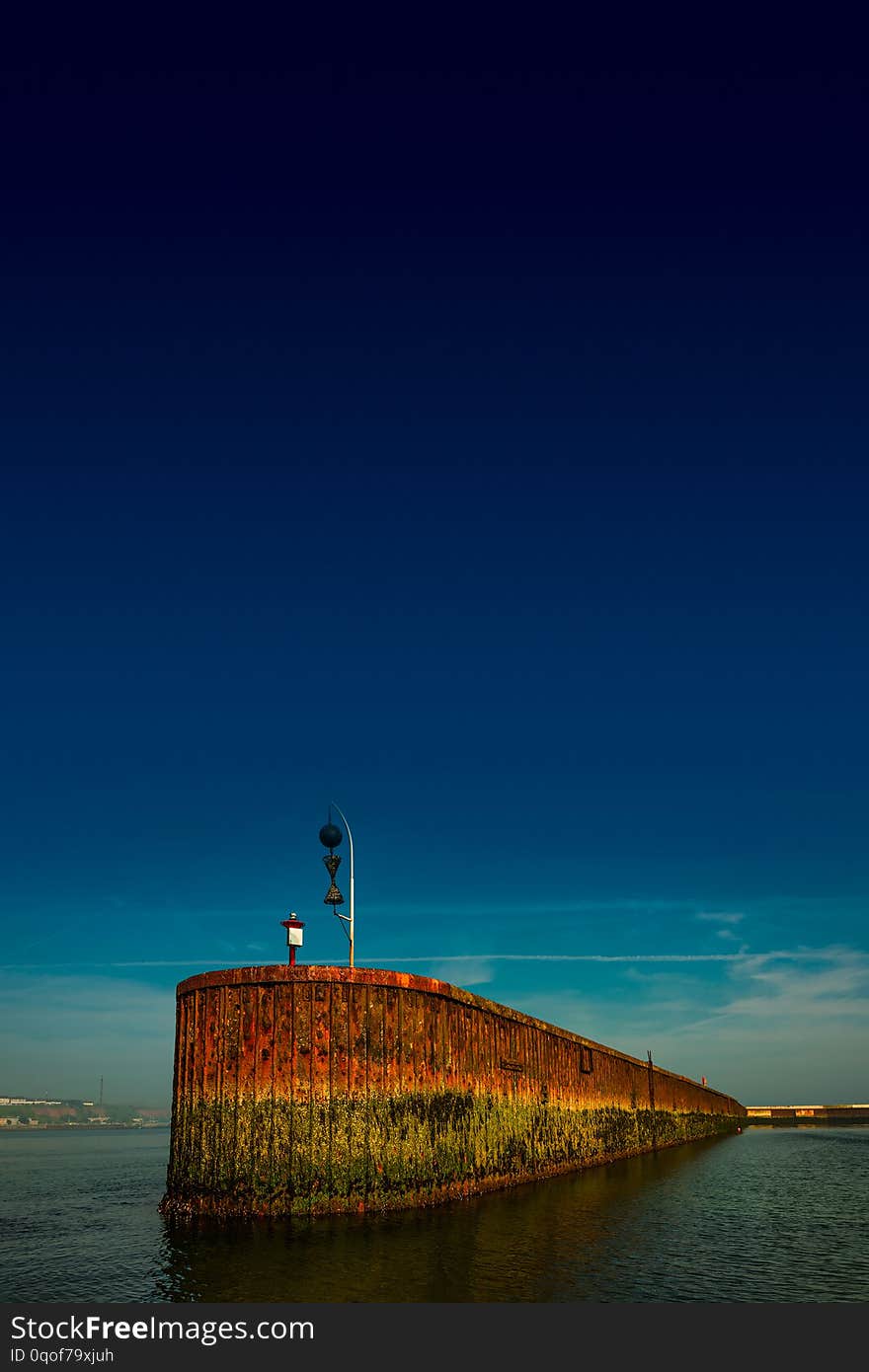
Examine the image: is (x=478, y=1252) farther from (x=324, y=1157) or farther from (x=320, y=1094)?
(x=320, y=1094)

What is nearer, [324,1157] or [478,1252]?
[478,1252]

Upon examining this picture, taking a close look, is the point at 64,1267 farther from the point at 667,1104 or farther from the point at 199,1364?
the point at 667,1104

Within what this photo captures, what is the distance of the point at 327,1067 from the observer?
58.9 ft

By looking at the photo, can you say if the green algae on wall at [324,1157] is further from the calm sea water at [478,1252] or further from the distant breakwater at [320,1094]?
the calm sea water at [478,1252]

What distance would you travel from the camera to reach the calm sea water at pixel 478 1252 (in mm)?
12516

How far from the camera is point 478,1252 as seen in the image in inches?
583

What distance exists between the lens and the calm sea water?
41.1 ft

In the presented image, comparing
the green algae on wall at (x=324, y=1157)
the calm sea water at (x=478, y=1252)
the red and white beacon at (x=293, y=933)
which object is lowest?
the calm sea water at (x=478, y=1252)

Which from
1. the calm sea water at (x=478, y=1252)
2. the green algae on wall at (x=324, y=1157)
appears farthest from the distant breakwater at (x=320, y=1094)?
the calm sea water at (x=478, y=1252)

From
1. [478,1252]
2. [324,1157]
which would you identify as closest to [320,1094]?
[324,1157]

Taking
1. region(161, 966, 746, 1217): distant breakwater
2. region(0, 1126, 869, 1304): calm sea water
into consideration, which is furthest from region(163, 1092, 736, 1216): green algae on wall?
region(0, 1126, 869, 1304): calm sea water

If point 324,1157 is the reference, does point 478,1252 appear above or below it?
below

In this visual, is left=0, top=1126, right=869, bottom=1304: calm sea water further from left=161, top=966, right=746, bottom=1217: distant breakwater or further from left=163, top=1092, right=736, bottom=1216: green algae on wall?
left=161, top=966, right=746, bottom=1217: distant breakwater

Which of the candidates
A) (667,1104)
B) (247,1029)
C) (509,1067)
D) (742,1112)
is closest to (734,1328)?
(247,1029)
